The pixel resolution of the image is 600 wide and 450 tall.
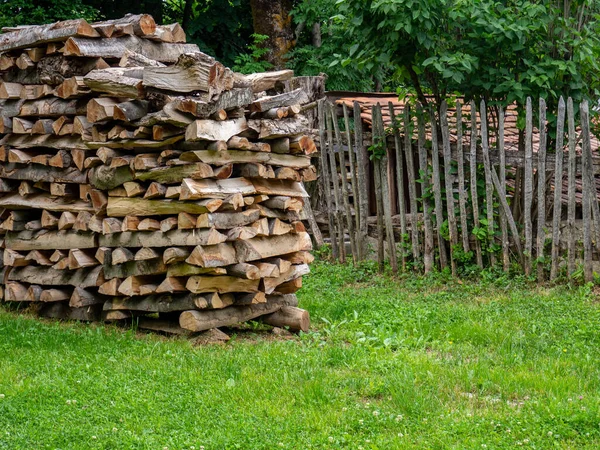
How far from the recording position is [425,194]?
9.45 m

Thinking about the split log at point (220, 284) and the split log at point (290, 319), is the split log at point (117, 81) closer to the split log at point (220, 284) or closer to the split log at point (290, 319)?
the split log at point (220, 284)

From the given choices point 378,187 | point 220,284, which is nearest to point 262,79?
point 220,284

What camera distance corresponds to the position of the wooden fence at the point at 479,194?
8453 millimetres

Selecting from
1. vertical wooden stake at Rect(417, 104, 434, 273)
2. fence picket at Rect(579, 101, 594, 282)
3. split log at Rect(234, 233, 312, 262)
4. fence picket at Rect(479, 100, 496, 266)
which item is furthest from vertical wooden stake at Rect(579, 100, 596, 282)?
split log at Rect(234, 233, 312, 262)

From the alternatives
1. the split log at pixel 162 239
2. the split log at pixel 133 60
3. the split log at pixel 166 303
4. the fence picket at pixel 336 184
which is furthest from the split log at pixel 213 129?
the fence picket at pixel 336 184

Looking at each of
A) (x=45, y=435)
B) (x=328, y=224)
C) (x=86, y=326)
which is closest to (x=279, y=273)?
(x=86, y=326)

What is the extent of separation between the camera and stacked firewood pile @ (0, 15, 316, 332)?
21.7 ft

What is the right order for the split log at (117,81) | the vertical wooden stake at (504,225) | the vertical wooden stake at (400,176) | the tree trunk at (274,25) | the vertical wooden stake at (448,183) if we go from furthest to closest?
the tree trunk at (274,25)
the vertical wooden stake at (400,176)
the vertical wooden stake at (448,183)
the vertical wooden stake at (504,225)
the split log at (117,81)

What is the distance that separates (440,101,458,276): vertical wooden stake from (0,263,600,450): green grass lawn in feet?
5.18

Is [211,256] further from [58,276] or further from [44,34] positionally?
[44,34]

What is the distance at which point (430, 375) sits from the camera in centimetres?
560

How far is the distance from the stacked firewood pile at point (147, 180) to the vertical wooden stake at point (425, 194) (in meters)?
2.36

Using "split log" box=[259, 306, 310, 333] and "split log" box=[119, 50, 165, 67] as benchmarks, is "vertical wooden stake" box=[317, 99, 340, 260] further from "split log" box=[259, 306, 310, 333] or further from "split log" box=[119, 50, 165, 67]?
"split log" box=[119, 50, 165, 67]

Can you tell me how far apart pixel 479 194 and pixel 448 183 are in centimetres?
38
